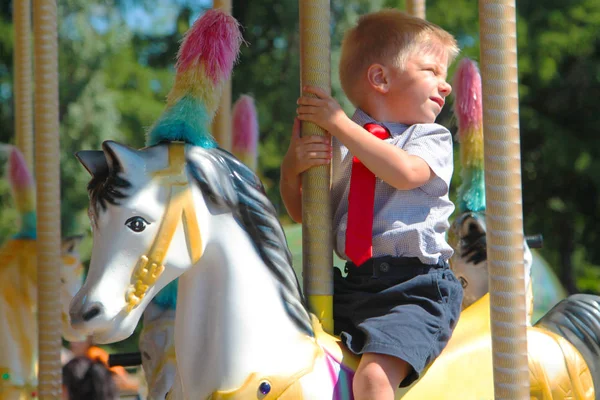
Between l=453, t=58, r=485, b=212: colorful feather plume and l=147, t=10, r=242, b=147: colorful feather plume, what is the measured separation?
114cm

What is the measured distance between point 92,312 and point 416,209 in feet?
2.53

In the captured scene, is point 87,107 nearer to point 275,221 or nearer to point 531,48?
point 531,48

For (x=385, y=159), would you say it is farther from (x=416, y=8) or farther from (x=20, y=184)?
(x=20, y=184)

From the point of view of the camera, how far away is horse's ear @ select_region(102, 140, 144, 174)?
5.59 ft

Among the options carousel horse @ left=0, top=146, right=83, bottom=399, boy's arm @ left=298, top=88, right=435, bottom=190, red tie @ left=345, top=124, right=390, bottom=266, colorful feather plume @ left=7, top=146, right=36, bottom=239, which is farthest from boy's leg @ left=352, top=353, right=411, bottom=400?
colorful feather plume @ left=7, top=146, right=36, bottom=239

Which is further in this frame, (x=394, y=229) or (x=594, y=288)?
(x=594, y=288)

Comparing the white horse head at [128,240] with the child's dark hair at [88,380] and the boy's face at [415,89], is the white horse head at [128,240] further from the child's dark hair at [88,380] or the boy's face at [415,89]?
the child's dark hair at [88,380]

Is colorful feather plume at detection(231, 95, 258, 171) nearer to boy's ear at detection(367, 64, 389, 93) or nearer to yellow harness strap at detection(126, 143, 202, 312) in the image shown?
boy's ear at detection(367, 64, 389, 93)

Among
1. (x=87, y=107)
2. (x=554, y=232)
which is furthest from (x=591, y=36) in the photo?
(x=87, y=107)

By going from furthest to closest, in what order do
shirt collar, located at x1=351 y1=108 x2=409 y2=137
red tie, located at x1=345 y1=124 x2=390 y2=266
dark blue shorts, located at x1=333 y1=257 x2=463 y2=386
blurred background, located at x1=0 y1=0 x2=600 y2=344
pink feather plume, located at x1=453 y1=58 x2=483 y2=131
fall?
blurred background, located at x1=0 y1=0 x2=600 y2=344, pink feather plume, located at x1=453 y1=58 x2=483 y2=131, shirt collar, located at x1=351 y1=108 x2=409 y2=137, red tie, located at x1=345 y1=124 x2=390 y2=266, dark blue shorts, located at x1=333 y1=257 x2=463 y2=386

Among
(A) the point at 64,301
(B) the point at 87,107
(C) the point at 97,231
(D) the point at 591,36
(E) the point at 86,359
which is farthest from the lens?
(D) the point at 591,36

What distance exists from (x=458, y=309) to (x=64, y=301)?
2.03 meters

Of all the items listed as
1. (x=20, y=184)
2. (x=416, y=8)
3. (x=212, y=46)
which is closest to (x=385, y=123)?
(x=212, y=46)

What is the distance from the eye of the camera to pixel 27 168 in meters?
3.73
